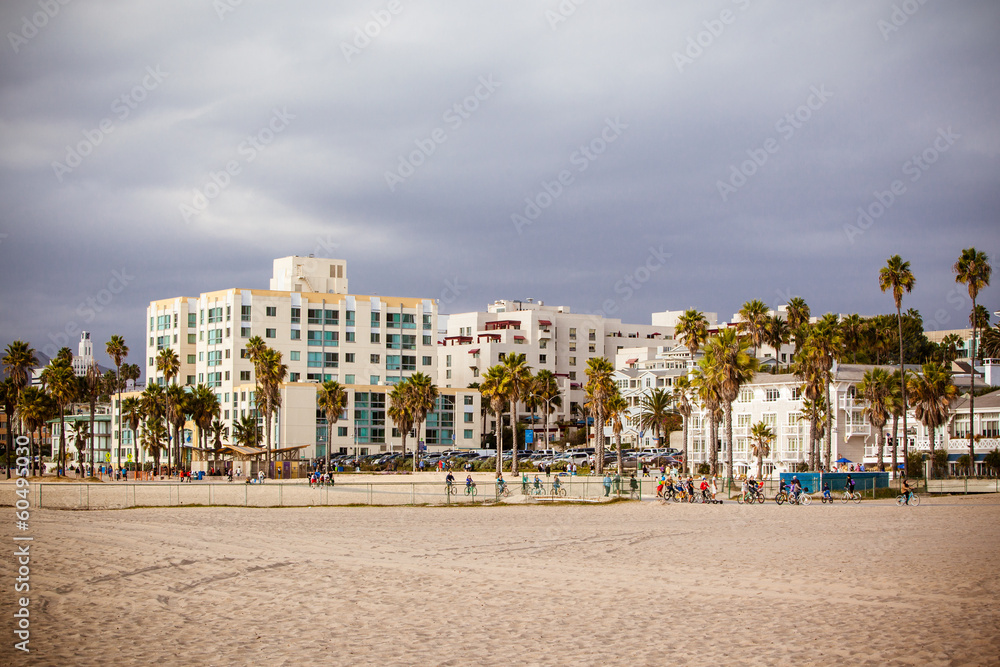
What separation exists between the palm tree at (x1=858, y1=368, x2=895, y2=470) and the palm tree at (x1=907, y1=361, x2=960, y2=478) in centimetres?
323

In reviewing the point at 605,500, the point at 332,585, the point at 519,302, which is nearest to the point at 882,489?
the point at 605,500

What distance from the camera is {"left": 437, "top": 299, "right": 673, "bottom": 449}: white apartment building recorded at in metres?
155

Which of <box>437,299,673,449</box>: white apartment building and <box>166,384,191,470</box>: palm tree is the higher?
<box>437,299,673,449</box>: white apartment building

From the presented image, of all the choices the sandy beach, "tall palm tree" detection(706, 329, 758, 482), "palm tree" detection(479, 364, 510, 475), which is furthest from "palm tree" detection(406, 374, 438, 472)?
the sandy beach

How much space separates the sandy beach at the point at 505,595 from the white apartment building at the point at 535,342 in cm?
11985

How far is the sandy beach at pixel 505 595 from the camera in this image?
13.2 metres

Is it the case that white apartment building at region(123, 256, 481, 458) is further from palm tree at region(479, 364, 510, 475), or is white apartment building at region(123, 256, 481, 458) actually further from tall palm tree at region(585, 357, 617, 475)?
tall palm tree at region(585, 357, 617, 475)

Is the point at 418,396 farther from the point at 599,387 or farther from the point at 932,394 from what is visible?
the point at 932,394

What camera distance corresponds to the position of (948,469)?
77.0 meters

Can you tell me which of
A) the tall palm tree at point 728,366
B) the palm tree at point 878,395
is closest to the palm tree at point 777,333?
the palm tree at point 878,395

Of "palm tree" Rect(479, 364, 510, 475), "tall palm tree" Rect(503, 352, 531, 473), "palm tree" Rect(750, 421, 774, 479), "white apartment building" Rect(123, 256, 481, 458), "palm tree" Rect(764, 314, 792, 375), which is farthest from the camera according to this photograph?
"white apartment building" Rect(123, 256, 481, 458)

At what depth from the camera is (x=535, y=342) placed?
160m

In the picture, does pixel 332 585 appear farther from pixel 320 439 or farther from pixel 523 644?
pixel 320 439

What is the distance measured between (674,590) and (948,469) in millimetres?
67210
